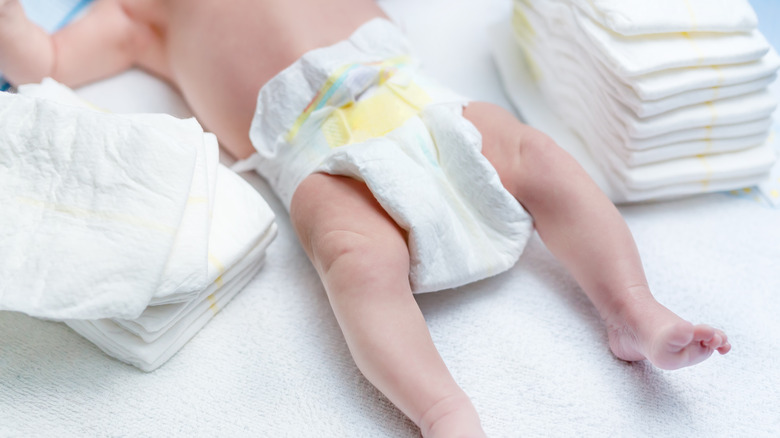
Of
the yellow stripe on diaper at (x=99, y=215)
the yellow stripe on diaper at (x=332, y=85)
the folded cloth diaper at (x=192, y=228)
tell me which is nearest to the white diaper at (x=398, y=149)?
the yellow stripe on diaper at (x=332, y=85)

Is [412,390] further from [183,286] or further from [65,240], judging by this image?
[65,240]

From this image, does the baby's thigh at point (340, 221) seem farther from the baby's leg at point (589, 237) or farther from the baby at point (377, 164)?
the baby's leg at point (589, 237)

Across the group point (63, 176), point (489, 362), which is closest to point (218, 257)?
point (63, 176)

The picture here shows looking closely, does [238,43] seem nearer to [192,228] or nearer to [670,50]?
[192,228]

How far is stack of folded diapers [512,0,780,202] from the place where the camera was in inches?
36.2

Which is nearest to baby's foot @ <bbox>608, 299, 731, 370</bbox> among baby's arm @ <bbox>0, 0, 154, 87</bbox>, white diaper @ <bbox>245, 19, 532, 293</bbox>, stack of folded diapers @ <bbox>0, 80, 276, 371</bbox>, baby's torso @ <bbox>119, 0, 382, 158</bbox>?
white diaper @ <bbox>245, 19, 532, 293</bbox>

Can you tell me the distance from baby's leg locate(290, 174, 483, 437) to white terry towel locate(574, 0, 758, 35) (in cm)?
44

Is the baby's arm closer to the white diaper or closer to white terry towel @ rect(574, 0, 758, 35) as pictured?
the white diaper

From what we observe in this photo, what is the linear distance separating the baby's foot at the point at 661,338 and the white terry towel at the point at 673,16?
15.5 inches

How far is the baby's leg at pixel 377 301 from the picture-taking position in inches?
27.8

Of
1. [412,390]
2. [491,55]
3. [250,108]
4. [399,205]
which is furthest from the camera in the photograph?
[491,55]

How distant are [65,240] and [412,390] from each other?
42cm

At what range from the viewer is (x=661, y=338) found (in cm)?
73

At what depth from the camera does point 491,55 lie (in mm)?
1273
